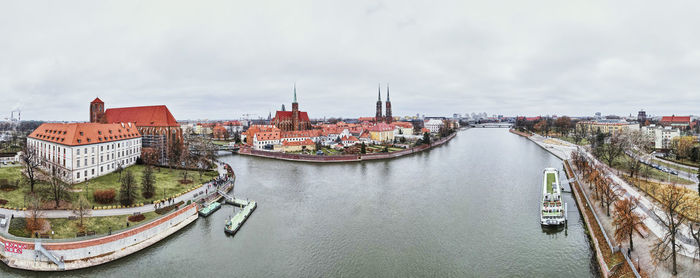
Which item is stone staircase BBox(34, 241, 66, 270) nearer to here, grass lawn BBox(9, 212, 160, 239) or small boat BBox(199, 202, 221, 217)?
grass lawn BBox(9, 212, 160, 239)

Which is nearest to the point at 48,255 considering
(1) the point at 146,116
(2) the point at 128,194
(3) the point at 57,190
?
(2) the point at 128,194

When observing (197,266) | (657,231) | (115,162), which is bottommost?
(197,266)

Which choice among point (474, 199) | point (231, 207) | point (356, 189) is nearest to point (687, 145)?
point (474, 199)

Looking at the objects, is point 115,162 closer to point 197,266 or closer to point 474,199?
point 197,266

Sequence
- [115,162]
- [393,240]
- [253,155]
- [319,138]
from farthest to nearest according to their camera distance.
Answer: [319,138], [253,155], [115,162], [393,240]

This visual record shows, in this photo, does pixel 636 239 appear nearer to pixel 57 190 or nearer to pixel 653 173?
pixel 653 173
